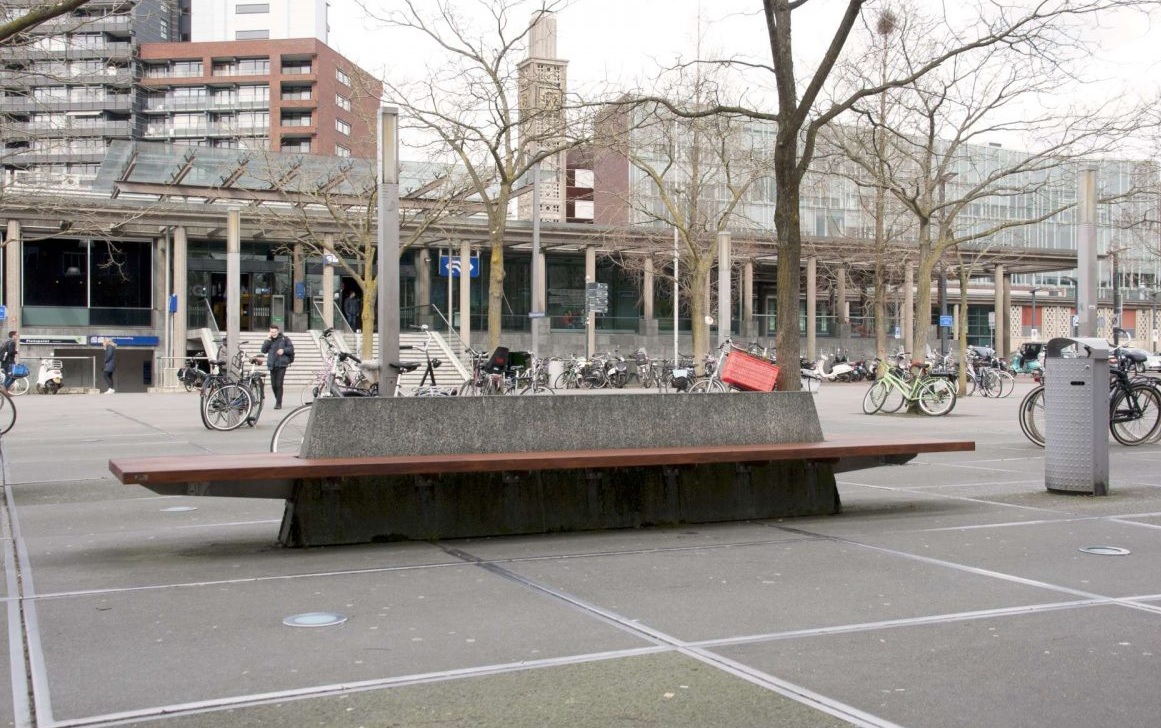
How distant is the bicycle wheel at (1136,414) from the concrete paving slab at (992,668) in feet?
32.5

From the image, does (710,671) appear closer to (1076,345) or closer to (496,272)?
(1076,345)

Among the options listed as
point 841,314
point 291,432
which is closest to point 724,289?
point 291,432

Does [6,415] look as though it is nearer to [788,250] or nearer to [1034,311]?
[788,250]

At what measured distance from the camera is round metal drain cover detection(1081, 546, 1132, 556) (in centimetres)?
725

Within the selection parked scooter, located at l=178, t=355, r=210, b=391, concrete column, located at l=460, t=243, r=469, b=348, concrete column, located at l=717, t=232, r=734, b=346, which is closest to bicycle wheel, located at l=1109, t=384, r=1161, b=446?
concrete column, located at l=717, t=232, r=734, b=346

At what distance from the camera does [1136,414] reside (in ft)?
47.6

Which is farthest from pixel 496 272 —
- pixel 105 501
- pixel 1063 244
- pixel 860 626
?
pixel 1063 244

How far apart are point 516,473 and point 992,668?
13.3ft

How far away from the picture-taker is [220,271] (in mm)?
52750

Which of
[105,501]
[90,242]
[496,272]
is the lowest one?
[105,501]

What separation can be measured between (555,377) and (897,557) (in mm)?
27318

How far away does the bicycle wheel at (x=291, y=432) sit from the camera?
10938 millimetres

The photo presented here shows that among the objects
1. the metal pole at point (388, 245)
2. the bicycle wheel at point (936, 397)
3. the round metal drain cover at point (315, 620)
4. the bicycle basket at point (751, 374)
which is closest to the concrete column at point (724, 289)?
the bicycle wheel at point (936, 397)

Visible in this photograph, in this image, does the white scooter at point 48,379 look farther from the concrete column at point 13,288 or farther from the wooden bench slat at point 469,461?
the wooden bench slat at point 469,461
